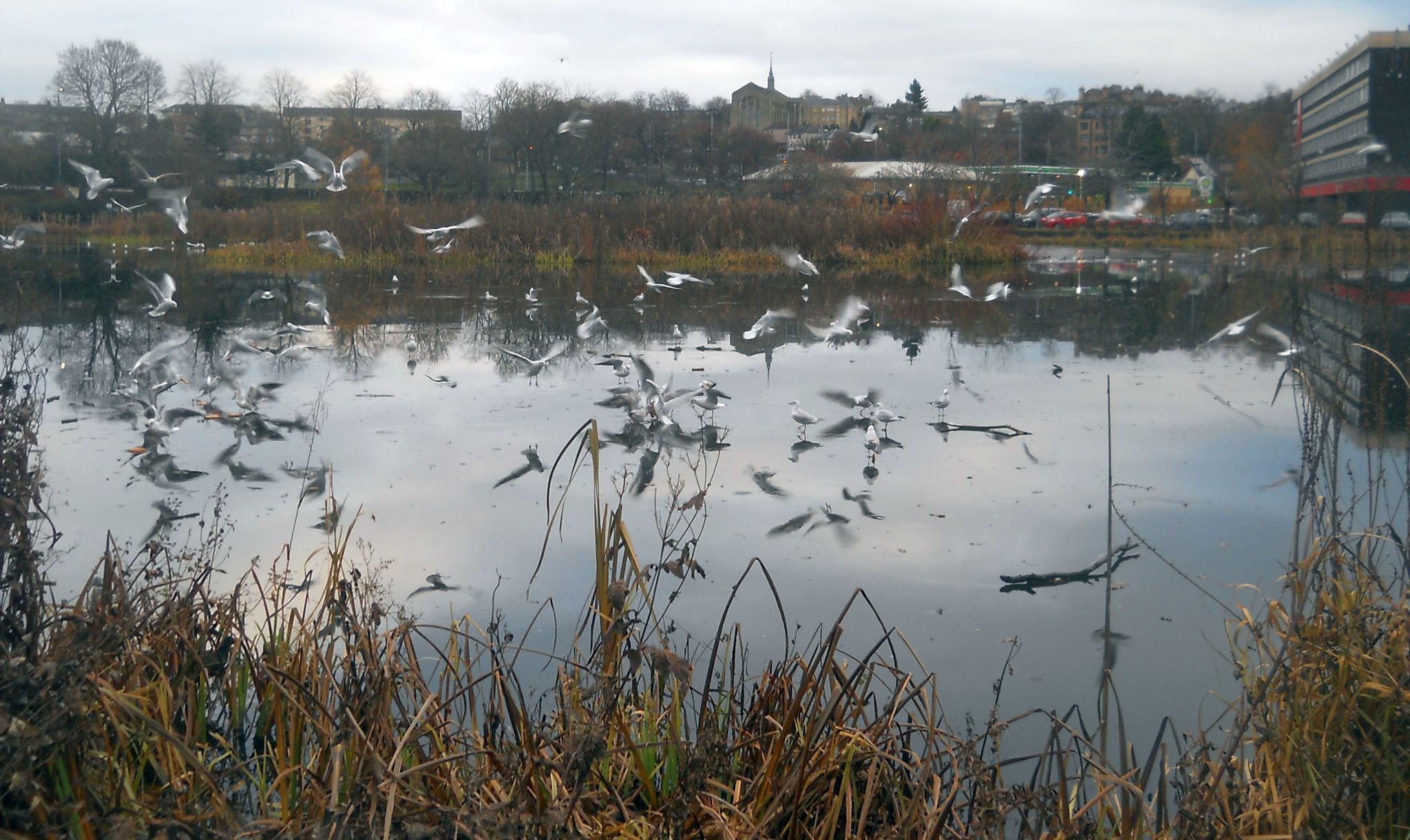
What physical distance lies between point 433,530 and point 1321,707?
11.8 feet

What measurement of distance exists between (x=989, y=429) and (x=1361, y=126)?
2149cm

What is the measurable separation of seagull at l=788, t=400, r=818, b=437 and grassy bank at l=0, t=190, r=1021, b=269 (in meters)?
15.9

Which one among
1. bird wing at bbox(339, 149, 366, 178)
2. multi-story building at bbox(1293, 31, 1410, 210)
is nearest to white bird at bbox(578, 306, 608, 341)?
bird wing at bbox(339, 149, 366, 178)

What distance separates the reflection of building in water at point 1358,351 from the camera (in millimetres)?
4598

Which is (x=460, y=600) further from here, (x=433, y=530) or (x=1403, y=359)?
(x=1403, y=359)

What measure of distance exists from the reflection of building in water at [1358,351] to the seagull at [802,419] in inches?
108

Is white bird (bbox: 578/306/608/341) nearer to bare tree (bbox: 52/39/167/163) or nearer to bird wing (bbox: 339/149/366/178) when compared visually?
bird wing (bbox: 339/149/366/178)

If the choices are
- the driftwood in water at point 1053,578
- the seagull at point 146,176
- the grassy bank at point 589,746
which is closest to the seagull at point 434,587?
the grassy bank at point 589,746

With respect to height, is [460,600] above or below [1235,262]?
below

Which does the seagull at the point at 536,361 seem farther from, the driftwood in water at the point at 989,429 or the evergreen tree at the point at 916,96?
the evergreen tree at the point at 916,96

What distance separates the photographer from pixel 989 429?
7.57 m

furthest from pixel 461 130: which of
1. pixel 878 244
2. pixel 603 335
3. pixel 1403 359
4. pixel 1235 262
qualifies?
pixel 1403 359

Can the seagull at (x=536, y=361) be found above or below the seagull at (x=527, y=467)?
above

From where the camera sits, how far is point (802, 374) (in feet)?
32.8
